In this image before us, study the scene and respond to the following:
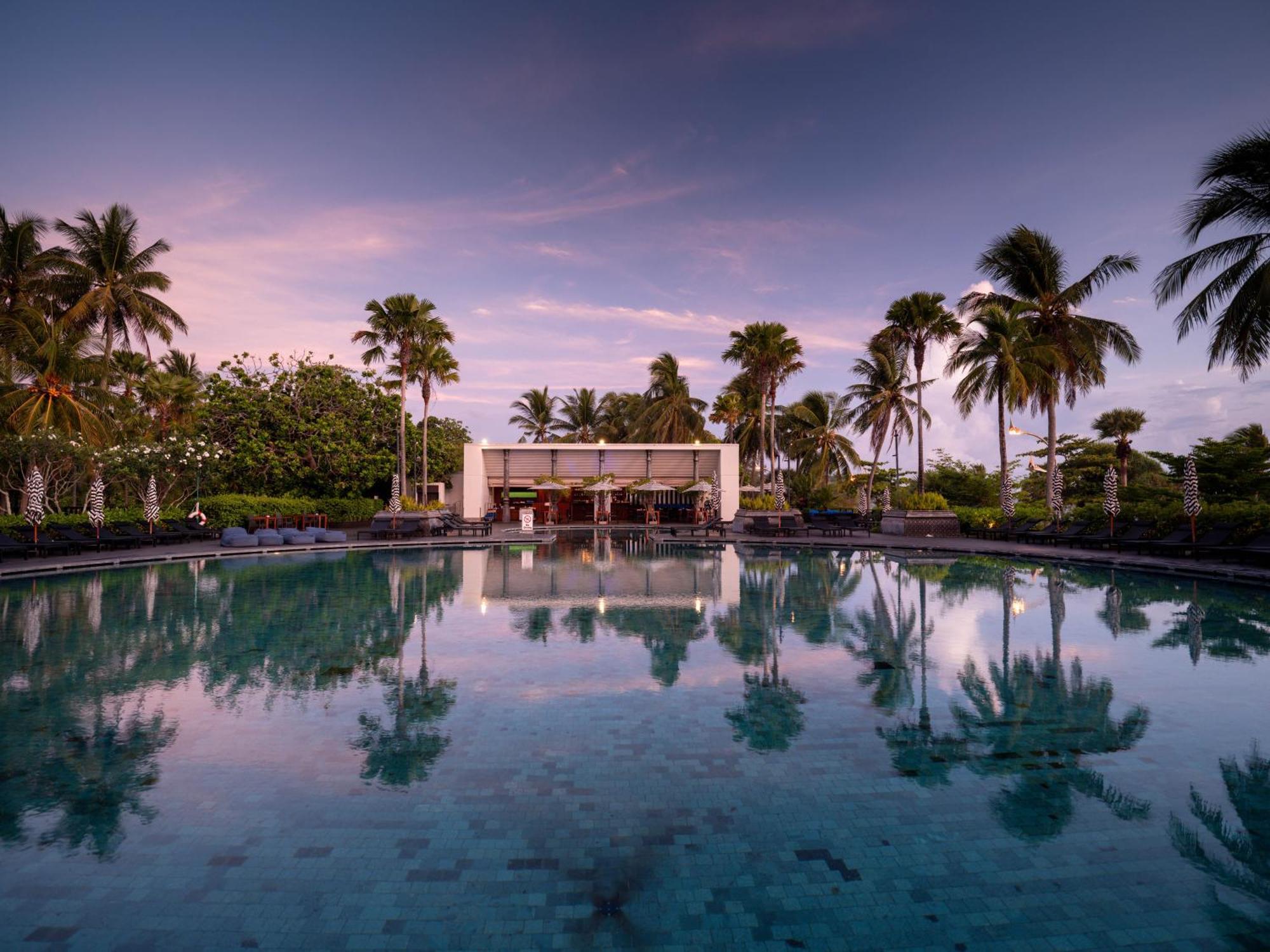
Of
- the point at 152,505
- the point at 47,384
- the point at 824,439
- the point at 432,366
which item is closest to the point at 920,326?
the point at 824,439

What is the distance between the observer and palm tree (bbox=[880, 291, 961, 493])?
27.8 m

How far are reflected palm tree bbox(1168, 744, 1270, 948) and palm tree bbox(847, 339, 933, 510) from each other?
29.9 metres

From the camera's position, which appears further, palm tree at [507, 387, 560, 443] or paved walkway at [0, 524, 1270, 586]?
palm tree at [507, 387, 560, 443]

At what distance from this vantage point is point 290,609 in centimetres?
1088

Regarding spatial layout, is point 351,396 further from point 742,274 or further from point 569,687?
point 569,687

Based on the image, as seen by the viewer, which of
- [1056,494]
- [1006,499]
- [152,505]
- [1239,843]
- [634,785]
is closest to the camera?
[1239,843]

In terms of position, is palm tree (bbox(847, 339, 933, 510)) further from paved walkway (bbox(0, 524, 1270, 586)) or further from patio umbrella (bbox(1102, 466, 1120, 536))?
patio umbrella (bbox(1102, 466, 1120, 536))

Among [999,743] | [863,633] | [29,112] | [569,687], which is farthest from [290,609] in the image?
[29,112]

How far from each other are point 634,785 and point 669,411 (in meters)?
40.2

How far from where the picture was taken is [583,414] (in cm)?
4953

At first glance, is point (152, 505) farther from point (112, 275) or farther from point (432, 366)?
point (432, 366)

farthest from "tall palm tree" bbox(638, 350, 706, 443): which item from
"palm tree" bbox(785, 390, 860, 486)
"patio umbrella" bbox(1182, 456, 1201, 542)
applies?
"patio umbrella" bbox(1182, 456, 1201, 542)

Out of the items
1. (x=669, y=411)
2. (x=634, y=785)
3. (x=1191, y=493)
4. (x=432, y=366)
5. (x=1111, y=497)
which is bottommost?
(x=634, y=785)

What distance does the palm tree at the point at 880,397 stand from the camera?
3397 centimetres
